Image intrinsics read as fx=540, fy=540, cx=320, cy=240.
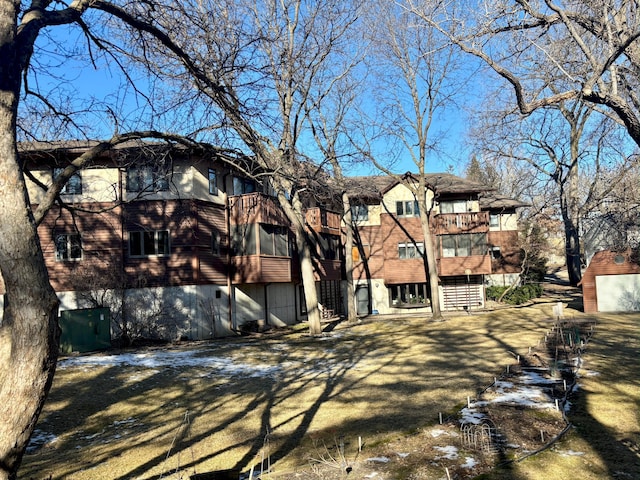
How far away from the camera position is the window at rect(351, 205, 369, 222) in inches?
1490

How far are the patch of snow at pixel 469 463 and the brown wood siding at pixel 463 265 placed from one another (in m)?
28.9

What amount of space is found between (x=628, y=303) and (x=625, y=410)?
22049 mm

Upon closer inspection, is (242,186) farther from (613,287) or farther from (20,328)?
(20,328)

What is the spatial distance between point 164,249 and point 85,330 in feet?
18.6

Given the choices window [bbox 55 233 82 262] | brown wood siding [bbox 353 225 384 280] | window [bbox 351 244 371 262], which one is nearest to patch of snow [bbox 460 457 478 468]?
window [bbox 55 233 82 262]

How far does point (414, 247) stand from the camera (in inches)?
1447

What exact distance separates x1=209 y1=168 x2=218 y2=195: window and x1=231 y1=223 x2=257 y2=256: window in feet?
7.02

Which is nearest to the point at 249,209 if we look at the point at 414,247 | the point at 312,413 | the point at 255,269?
the point at 255,269

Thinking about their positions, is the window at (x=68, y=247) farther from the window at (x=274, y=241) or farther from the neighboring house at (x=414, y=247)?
the neighboring house at (x=414, y=247)

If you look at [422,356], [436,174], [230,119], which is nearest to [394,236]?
[436,174]

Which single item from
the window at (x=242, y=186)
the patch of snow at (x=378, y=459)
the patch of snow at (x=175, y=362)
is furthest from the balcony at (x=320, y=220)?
the patch of snow at (x=378, y=459)

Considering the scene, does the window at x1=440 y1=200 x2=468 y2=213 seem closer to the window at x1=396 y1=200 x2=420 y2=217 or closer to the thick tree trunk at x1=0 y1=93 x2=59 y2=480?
the window at x1=396 y1=200 x2=420 y2=217

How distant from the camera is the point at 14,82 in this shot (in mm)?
5777

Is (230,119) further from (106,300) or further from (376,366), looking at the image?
(106,300)
